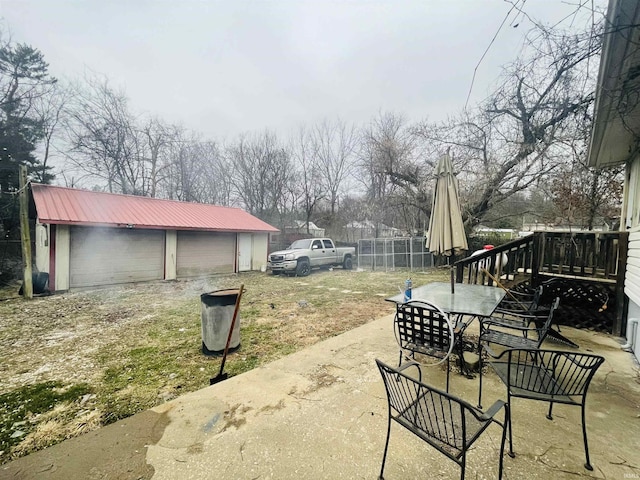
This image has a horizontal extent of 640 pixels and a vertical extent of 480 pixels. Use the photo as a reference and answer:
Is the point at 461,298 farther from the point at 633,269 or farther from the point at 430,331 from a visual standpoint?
the point at 633,269

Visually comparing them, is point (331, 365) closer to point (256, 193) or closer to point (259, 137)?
point (256, 193)

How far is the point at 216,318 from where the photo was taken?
3699 millimetres

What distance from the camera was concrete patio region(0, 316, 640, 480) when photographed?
1740 millimetres

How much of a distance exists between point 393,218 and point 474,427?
17814mm

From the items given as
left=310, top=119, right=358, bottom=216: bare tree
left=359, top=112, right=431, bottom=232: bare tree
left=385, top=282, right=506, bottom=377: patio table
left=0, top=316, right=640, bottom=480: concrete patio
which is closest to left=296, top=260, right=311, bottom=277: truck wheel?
left=359, top=112, right=431, bottom=232: bare tree

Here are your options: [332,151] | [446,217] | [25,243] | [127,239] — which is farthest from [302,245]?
[332,151]

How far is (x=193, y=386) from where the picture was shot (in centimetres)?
296

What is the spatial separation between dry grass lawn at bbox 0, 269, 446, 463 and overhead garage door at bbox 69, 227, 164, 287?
3.09 ft

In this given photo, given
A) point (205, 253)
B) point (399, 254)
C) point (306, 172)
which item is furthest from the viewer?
point (306, 172)

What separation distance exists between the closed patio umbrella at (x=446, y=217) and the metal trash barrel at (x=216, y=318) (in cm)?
288

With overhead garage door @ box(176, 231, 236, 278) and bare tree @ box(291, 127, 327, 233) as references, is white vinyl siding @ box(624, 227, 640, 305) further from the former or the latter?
bare tree @ box(291, 127, 327, 233)

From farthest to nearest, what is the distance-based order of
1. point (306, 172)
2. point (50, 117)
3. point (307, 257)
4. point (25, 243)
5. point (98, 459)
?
point (306, 172), point (50, 117), point (307, 257), point (25, 243), point (98, 459)

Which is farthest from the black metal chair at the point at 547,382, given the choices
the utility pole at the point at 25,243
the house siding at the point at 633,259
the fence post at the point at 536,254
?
the utility pole at the point at 25,243

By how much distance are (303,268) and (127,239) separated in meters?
6.73
